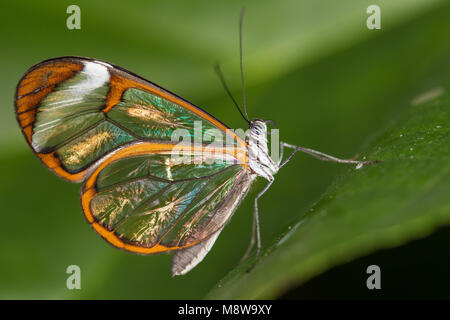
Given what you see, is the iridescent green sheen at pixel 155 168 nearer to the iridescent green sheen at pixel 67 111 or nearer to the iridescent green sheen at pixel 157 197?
the iridescent green sheen at pixel 157 197

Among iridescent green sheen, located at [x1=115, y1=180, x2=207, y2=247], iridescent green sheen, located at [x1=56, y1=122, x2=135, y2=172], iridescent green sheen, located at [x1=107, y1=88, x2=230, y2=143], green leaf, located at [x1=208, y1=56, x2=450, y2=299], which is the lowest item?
green leaf, located at [x1=208, y1=56, x2=450, y2=299]

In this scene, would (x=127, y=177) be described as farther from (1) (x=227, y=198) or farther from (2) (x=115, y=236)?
(1) (x=227, y=198)

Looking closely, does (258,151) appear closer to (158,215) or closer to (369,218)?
(158,215)

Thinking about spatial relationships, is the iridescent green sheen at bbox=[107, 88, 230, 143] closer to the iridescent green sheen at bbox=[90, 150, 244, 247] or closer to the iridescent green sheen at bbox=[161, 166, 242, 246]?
the iridescent green sheen at bbox=[90, 150, 244, 247]

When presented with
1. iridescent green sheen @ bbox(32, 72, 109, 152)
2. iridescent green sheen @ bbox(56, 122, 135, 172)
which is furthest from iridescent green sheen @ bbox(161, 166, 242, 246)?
iridescent green sheen @ bbox(32, 72, 109, 152)

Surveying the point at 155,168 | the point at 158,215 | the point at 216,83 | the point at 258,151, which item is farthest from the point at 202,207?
the point at 216,83

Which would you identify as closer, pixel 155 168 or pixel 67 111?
pixel 67 111

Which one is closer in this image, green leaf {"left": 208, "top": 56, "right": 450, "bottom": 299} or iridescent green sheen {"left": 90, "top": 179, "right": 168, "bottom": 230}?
green leaf {"left": 208, "top": 56, "right": 450, "bottom": 299}

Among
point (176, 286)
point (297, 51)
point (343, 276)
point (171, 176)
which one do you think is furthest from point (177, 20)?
point (343, 276)
